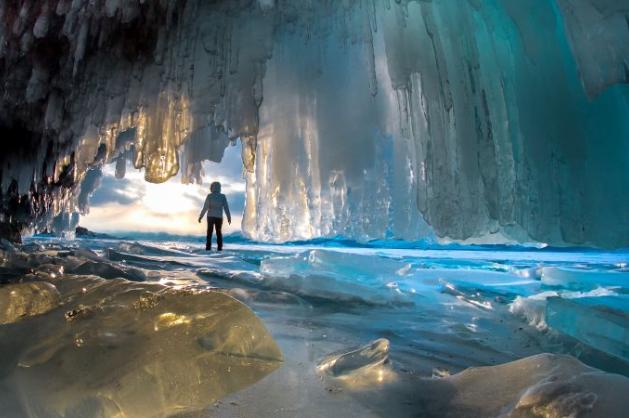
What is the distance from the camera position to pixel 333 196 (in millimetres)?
6277

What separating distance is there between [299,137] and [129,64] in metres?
3.13

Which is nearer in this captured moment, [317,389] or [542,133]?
[317,389]

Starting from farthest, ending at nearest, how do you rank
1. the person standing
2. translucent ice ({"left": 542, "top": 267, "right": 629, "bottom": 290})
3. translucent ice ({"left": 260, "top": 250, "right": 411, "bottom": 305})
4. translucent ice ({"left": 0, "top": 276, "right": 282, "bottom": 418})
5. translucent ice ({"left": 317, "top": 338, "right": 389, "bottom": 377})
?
the person standing
translucent ice ({"left": 542, "top": 267, "right": 629, "bottom": 290})
translucent ice ({"left": 260, "top": 250, "right": 411, "bottom": 305})
translucent ice ({"left": 317, "top": 338, "right": 389, "bottom": 377})
translucent ice ({"left": 0, "top": 276, "right": 282, "bottom": 418})

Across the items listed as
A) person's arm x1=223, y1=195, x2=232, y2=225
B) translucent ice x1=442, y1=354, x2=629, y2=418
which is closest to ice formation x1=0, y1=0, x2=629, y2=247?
person's arm x1=223, y1=195, x2=232, y2=225

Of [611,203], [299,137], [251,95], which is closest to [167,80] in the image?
[251,95]

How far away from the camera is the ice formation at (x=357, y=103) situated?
333 cm

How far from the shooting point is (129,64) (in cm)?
643

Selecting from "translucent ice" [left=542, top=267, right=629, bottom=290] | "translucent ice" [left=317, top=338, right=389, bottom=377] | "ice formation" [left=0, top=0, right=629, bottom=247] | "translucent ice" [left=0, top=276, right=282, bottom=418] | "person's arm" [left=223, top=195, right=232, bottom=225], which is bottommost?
"translucent ice" [left=542, top=267, right=629, bottom=290]

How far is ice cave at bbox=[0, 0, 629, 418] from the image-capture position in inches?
40.6

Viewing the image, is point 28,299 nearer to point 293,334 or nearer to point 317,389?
point 293,334

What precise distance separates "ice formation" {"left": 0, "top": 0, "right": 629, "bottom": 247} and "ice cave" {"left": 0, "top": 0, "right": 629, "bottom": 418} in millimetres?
24

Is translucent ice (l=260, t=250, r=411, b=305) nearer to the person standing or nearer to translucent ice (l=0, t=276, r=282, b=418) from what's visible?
translucent ice (l=0, t=276, r=282, b=418)

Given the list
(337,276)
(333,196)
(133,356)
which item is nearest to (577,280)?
(337,276)

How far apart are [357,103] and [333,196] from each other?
1.52 m
